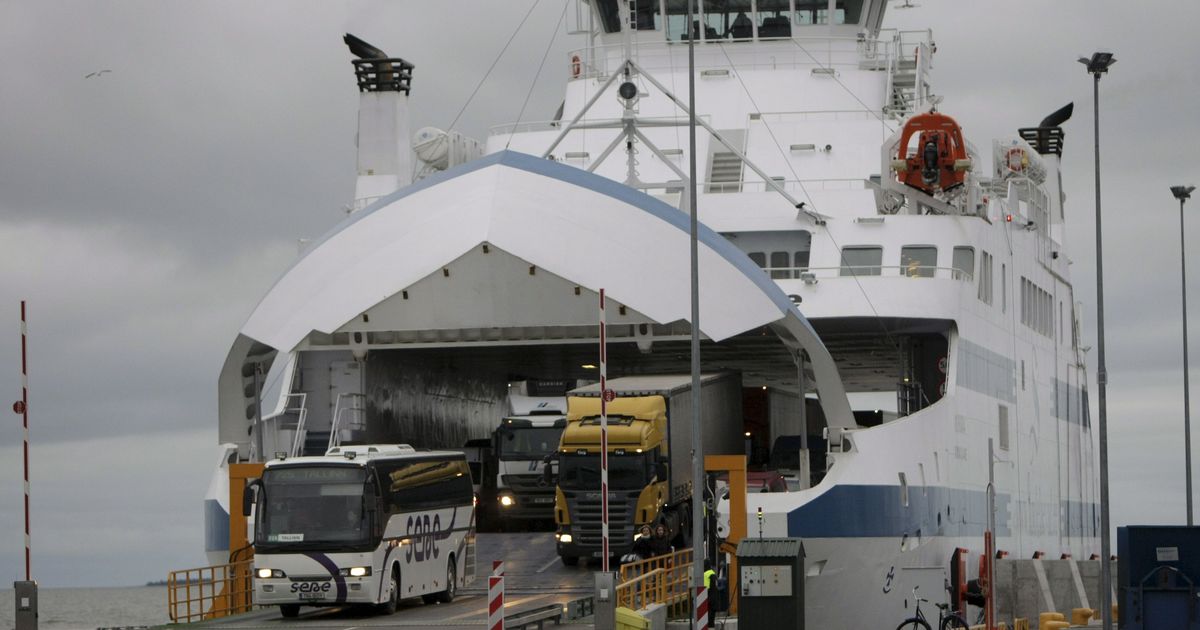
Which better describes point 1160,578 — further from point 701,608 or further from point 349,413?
point 349,413

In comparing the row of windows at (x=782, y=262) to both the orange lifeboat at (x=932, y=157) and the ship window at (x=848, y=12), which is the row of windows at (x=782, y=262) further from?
the ship window at (x=848, y=12)

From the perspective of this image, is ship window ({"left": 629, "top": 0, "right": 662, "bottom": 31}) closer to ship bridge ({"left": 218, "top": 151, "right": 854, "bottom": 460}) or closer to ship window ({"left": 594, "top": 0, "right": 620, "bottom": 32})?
ship window ({"left": 594, "top": 0, "right": 620, "bottom": 32})

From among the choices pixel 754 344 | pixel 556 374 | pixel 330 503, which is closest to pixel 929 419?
pixel 754 344

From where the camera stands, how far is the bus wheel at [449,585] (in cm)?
2791

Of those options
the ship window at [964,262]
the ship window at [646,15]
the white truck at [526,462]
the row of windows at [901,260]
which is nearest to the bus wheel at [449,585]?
the white truck at [526,462]

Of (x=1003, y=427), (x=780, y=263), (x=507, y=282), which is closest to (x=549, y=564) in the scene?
(x=507, y=282)

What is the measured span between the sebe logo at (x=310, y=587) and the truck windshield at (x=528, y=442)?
44.3ft

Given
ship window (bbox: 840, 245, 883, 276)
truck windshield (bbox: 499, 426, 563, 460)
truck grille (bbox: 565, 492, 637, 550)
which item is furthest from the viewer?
truck windshield (bbox: 499, 426, 563, 460)

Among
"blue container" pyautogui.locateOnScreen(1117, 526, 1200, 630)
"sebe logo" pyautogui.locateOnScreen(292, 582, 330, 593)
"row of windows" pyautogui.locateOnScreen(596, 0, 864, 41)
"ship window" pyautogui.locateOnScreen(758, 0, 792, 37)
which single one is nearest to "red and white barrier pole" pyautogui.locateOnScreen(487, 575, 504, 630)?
"sebe logo" pyautogui.locateOnScreen(292, 582, 330, 593)

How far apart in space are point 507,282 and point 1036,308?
18.9m

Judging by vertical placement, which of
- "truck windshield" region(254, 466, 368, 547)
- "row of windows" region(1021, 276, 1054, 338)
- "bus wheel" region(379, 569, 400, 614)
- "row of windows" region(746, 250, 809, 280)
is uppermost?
"row of windows" region(746, 250, 809, 280)

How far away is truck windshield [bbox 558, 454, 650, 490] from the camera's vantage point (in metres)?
29.4

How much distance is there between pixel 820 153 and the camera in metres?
38.6

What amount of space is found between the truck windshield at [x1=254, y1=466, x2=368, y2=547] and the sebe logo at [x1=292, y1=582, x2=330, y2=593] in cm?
54
